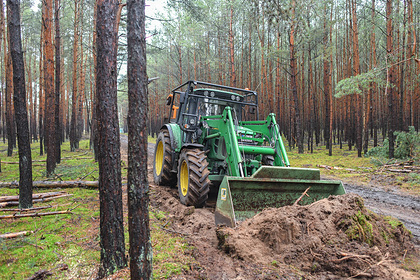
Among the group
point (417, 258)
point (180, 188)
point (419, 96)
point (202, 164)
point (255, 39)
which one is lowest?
point (417, 258)

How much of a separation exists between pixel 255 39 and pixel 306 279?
25.9 m

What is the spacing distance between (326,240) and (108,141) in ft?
9.48

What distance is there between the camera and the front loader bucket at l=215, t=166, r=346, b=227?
414 cm

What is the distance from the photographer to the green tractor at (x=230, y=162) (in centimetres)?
429

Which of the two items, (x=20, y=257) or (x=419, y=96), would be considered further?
(x=419, y=96)

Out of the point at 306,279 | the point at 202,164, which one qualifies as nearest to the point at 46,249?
the point at 202,164

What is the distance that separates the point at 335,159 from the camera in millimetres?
13156

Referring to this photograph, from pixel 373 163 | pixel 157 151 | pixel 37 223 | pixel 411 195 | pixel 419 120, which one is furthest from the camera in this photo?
pixel 419 120

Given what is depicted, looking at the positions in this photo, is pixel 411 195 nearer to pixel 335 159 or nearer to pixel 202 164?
pixel 202 164

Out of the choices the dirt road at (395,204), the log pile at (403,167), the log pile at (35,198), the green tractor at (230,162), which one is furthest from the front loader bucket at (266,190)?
the log pile at (403,167)

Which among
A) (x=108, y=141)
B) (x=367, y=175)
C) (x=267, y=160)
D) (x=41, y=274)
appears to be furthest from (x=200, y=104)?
(x=367, y=175)

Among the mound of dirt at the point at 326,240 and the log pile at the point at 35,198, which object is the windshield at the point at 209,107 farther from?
the log pile at the point at 35,198

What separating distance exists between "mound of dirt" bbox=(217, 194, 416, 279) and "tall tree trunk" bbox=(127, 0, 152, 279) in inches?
51.8

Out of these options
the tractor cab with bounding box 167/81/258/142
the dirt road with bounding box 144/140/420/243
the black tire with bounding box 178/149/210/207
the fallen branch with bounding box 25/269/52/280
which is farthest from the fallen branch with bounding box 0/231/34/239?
the dirt road with bounding box 144/140/420/243
